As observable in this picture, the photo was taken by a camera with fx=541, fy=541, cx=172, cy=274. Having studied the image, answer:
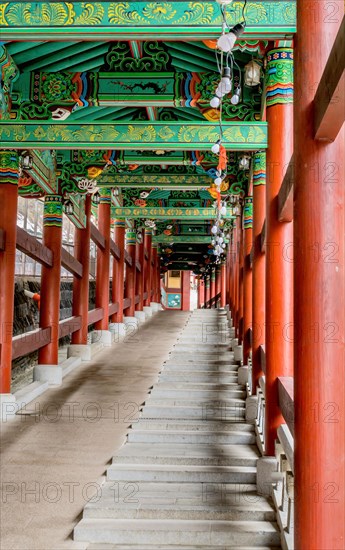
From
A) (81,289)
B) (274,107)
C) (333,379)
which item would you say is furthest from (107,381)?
(333,379)

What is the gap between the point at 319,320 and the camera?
8.42 feet

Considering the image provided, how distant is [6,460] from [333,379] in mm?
4555

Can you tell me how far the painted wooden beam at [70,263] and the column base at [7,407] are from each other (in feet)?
10.9

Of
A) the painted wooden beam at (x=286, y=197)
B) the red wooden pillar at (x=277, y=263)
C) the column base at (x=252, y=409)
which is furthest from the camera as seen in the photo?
the column base at (x=252, y=409)

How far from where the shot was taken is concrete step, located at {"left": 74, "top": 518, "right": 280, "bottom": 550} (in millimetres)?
4246

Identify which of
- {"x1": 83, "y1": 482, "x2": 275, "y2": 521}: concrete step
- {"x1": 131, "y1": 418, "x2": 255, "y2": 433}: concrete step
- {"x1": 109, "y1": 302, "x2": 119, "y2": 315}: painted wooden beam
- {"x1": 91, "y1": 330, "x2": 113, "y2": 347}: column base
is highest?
{"x1": 109, "y1": 302, "x2": 119, "y2": 315}: painted wooden beam

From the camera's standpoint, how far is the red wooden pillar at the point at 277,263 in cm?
479

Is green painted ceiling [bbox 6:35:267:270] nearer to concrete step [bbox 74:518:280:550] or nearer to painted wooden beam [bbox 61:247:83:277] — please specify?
painted wooden beam [bbox 61:247:83:277]

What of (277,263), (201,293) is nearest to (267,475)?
(277,263)

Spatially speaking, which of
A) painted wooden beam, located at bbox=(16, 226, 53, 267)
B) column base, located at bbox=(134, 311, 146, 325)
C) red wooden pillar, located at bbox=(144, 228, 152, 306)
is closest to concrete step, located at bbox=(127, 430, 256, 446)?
painted wooden beam, located at bbox=(16, 226, 53, 267)

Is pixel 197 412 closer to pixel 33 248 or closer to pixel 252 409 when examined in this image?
pixel 252 409

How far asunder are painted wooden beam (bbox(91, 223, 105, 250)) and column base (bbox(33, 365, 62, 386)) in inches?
154

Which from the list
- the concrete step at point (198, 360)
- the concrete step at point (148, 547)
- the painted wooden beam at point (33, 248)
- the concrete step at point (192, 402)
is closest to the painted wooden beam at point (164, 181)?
the painted wooden beam at point (33, 248)

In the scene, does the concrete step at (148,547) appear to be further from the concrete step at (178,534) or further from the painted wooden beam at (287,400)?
the painted wooden beam at (287,400)
